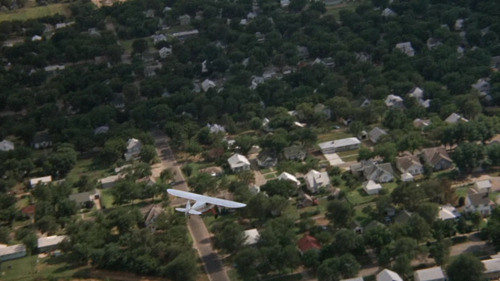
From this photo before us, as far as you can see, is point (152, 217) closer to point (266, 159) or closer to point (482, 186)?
point (266, 159)

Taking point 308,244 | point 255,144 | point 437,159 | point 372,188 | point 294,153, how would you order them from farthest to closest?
point 255,144 → point 294,153 → point 437,159 → point 372,188 → point 308,244

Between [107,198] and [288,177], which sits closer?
[288,177]

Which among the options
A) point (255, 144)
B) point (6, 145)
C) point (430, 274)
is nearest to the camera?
point (430, 274)

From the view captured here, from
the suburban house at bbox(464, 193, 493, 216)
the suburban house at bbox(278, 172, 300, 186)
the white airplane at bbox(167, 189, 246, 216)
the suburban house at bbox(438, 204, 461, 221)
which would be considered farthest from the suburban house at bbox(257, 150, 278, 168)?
the suburban house at bbox(464, 193, 493, 216)

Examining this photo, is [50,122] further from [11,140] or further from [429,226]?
[429,226]

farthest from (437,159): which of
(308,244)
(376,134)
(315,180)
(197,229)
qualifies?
(197,229)

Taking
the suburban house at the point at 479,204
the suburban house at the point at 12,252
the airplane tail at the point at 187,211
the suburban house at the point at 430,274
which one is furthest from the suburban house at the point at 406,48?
the suburban house at the point at 12,252
